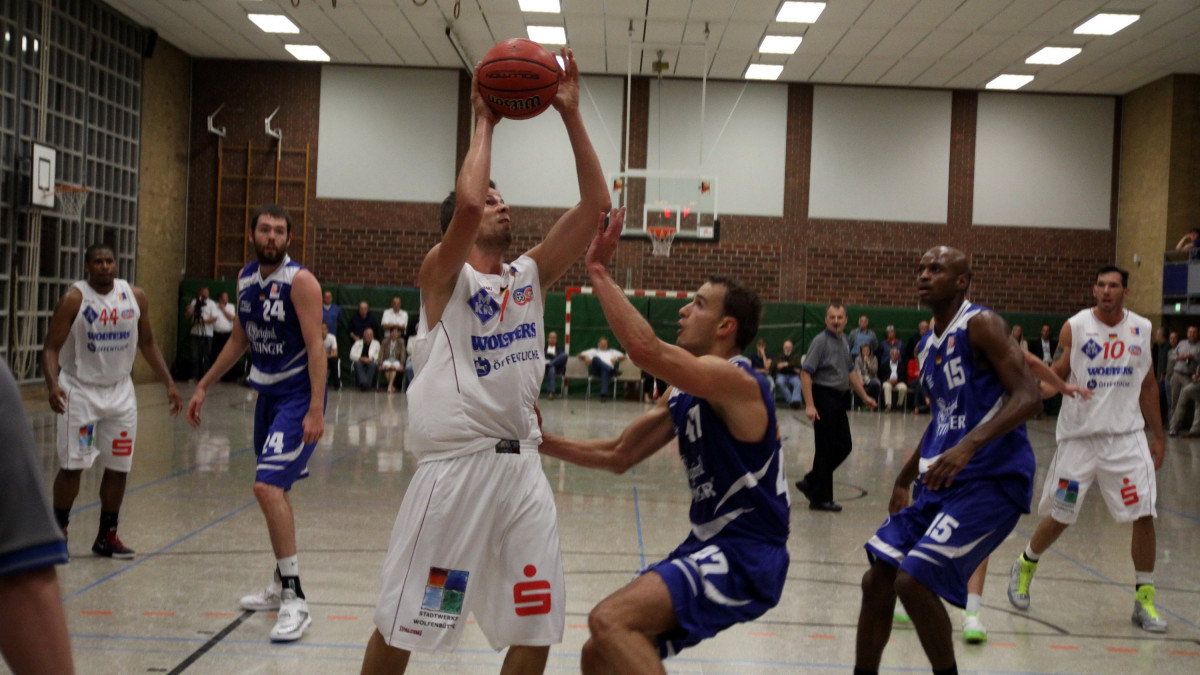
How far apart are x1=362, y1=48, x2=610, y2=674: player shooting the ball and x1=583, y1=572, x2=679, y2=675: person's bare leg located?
24 cm

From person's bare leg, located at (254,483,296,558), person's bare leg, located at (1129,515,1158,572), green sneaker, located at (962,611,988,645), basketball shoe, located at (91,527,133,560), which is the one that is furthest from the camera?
basketball shoe, located at (91,527,133,560)

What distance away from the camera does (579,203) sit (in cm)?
330

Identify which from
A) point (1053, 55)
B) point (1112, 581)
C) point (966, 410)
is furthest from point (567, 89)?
point (1053, 55)

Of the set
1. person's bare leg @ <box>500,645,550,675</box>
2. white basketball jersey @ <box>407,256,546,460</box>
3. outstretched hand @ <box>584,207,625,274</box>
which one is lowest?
person's bare leg @ <box>500,645,550,675</box>

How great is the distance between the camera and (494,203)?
10.7 ft

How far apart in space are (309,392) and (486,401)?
2158 mm

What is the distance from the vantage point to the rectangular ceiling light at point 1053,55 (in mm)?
17875

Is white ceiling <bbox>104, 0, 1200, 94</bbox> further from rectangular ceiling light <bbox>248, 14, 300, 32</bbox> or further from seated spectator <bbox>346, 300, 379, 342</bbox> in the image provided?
seated spectator <bbox>346, 300, 379, 342</bbox>

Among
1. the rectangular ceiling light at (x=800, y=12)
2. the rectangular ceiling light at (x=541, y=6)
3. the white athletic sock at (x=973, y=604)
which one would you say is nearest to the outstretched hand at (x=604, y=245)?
the white athletic sock at (x=973, y=604)

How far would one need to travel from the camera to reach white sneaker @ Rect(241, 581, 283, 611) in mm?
4891

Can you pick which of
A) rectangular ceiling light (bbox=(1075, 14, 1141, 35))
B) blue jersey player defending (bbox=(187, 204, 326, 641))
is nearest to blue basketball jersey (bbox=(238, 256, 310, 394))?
blue jersey player defending (bbox=(187, 204, 326, 641))

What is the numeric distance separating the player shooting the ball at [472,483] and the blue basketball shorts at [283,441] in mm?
1781

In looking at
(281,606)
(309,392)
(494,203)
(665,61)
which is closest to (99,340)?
(309,392)

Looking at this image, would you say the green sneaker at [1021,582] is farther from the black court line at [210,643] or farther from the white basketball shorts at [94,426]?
the white basketball shorts at [94,426]
